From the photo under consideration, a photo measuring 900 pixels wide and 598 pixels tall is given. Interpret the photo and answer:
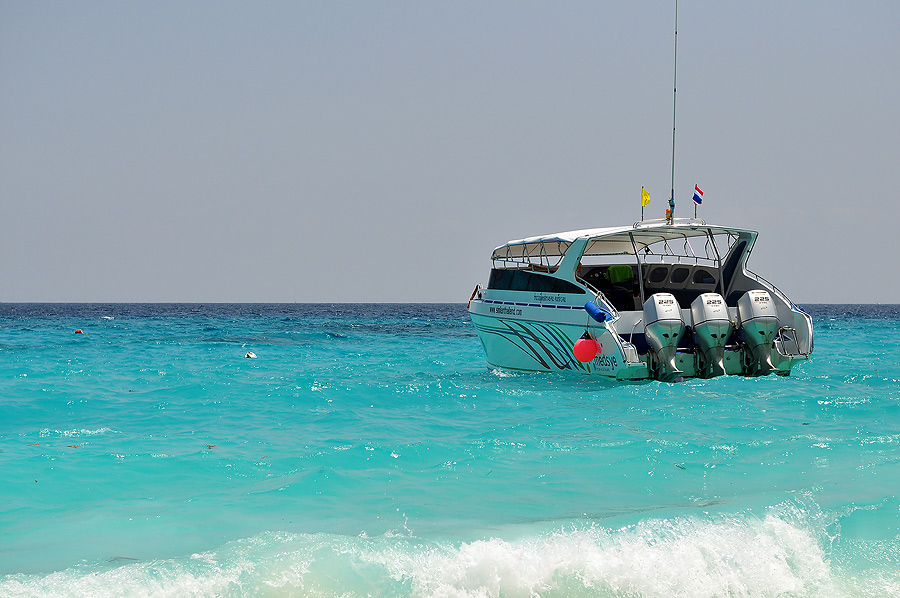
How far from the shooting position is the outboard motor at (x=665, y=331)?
11.9 m

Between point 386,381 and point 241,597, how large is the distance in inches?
410

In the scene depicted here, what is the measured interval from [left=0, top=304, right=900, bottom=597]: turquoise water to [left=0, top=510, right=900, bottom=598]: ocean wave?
0.01m

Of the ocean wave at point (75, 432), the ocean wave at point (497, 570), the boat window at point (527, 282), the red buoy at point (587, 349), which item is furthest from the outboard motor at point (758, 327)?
the ocean wave at point (75, 432)

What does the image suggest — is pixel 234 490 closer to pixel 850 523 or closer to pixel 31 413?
pixel 850 523

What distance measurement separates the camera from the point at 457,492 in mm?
6184

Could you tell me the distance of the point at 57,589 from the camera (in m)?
4.21

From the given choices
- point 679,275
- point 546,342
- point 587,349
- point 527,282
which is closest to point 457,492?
point 587,349

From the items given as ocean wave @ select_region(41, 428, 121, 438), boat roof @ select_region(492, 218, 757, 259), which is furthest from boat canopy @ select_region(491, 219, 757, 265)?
ocean wave @ select_region(41, 428, 121, 438)

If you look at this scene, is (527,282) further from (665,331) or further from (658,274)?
(665,331)

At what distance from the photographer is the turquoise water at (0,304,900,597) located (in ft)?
14.7

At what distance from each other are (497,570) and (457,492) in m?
1.74

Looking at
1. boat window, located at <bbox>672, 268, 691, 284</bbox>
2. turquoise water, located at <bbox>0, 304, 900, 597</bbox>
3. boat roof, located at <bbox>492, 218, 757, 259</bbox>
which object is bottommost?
turquoise water, located at <bbox>0, 304, 900, 597</bbox>

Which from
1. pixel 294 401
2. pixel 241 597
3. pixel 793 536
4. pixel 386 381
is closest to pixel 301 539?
pixel 241 597

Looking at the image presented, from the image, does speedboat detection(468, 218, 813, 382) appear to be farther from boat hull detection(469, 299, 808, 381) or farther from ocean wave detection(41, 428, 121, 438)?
A: ocean wave detection(41, 428, 121, 438)
